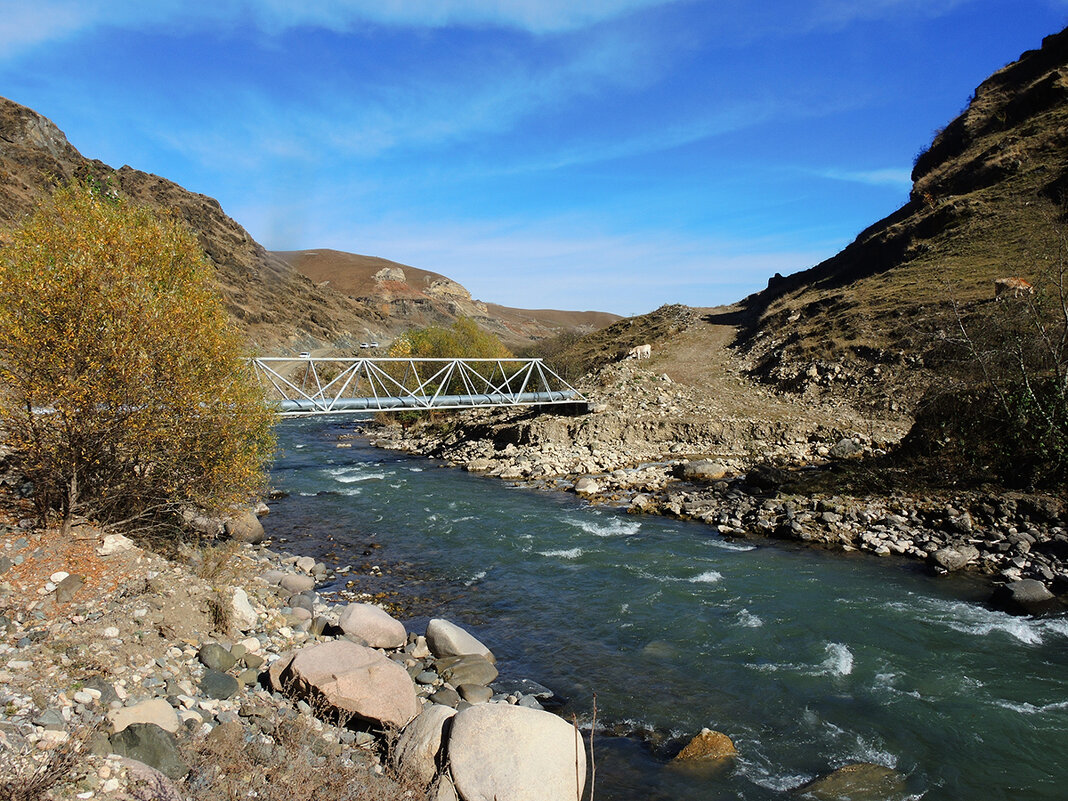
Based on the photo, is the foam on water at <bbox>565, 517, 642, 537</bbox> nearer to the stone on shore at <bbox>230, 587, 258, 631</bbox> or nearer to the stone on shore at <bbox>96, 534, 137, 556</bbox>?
the stone on shore at <bbox>230, 587, 258, 631</bbox>

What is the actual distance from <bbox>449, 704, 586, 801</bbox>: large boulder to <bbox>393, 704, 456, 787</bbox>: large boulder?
0.24m

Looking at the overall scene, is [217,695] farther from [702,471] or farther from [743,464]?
[743,464]

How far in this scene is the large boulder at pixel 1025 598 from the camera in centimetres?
1068

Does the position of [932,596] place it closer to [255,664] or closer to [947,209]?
[255,664]

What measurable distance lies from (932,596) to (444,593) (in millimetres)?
9564

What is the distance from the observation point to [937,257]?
123 feet

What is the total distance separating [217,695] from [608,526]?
1163 centimetres

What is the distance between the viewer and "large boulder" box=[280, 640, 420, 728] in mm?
6844

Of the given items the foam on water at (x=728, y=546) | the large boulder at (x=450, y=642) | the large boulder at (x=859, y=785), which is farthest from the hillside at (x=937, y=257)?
the large boulder at (x=450, y=642)

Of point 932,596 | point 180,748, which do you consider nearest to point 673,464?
point 932,596

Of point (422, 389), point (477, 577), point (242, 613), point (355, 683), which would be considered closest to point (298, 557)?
point (477, 577)

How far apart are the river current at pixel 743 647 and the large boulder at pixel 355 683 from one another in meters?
2.36

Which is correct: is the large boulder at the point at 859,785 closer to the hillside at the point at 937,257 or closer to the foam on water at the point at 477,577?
the foam on water at the point at 477,577

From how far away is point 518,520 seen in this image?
58.3 feet
